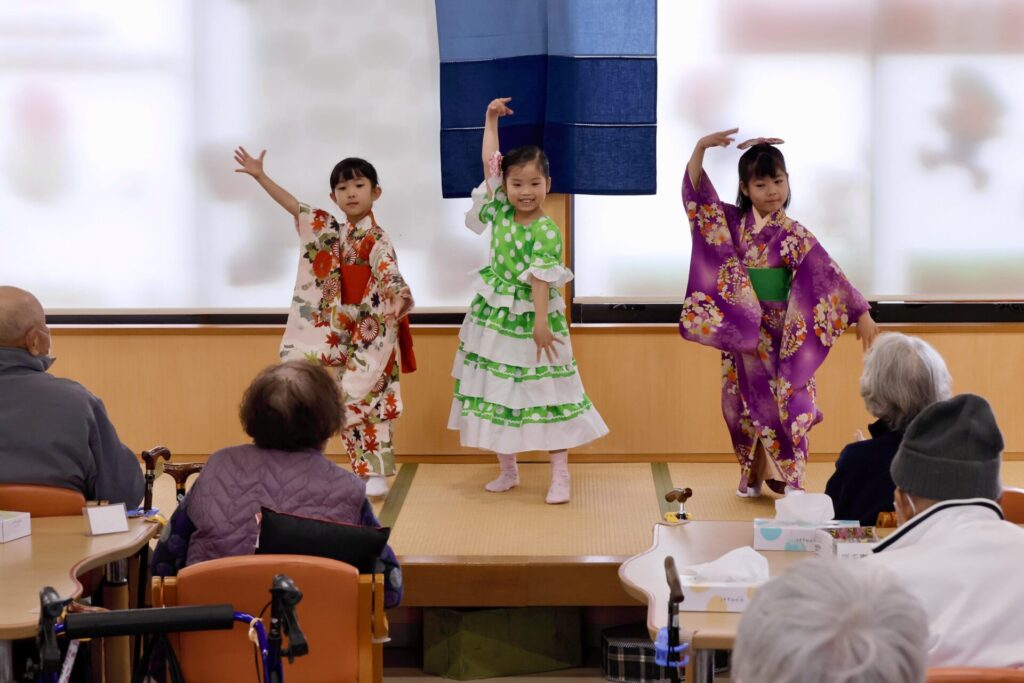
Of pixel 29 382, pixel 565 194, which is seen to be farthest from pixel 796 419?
pixel 29 382

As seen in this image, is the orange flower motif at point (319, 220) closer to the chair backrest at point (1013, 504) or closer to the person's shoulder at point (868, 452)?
the person's shoulder at point (868, 452)

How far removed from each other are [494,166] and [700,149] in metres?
0.77

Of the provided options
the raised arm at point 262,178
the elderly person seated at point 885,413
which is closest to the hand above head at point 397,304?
the raised arm at point 262,178

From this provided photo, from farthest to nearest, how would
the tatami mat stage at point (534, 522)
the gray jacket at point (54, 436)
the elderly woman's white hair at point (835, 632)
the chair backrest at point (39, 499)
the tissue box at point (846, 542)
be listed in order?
1. the tatami mat stage at point (534, 522)
2. the gray jacket at point (54, 436)
3. the chair backrest at point (39, 499)
4. the tissue box at point (846, 542)
5. the elderly woman's white hair at point (835, 632)

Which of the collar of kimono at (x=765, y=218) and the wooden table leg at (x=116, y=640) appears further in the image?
the collar of kimono at (x=765, y=218)

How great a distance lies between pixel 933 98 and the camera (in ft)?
17.7

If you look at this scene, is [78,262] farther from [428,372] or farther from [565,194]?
[565,194]

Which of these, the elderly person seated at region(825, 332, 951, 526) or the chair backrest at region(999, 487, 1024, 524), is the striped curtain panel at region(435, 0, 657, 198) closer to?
the elderly person seated at region(825, 332, 951, 526)

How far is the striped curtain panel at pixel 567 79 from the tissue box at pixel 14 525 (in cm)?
282

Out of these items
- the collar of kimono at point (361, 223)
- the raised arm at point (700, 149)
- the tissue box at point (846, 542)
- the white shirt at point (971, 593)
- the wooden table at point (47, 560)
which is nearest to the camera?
the white shirt at point (971, 593)

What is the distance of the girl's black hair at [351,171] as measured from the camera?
187 inches

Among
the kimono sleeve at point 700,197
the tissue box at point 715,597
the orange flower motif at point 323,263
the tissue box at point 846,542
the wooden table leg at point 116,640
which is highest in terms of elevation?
the kimono sleeve at point 700,197

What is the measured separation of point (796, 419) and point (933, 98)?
173 centimetres

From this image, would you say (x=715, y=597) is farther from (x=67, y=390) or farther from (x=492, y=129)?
(x=492, y=129)
